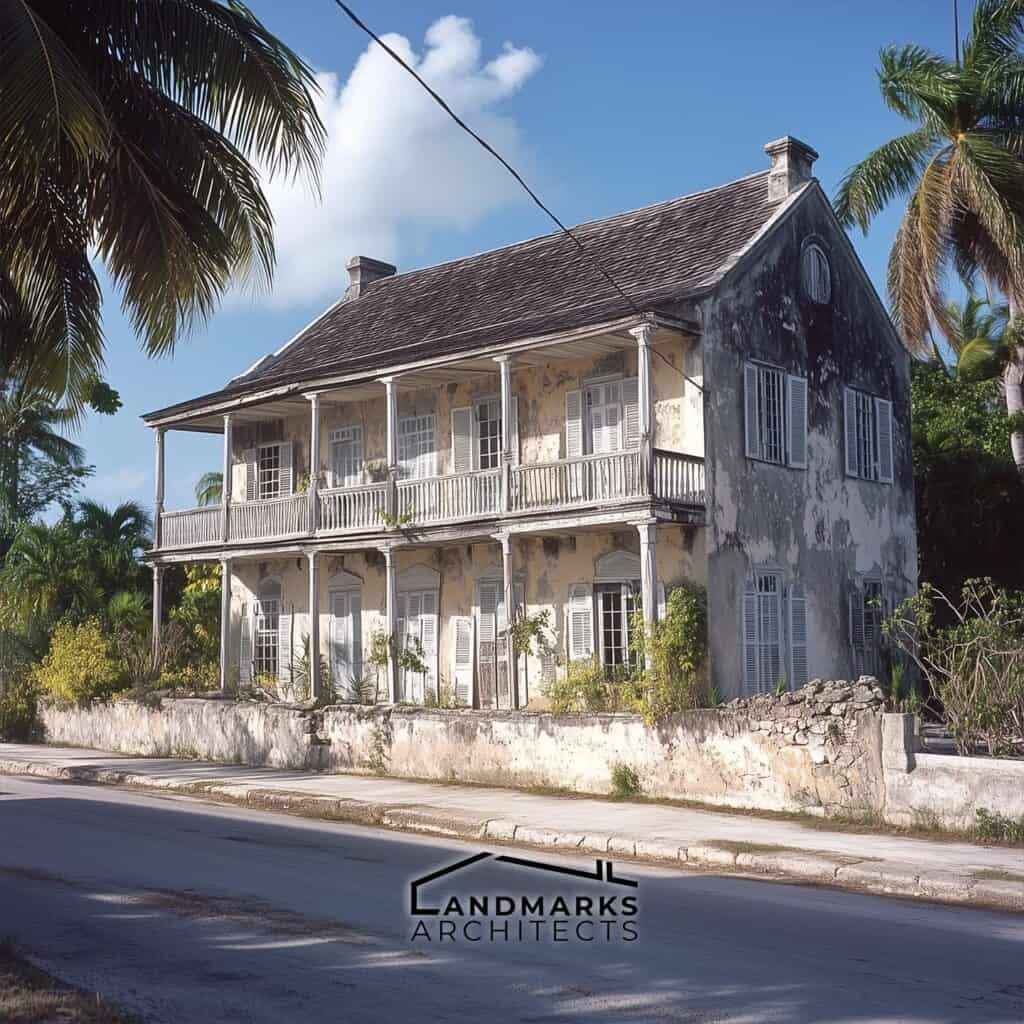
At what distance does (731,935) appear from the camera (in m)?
8.36

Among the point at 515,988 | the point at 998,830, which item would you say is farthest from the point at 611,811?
the point at 515,988

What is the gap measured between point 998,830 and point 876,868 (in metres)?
2.26

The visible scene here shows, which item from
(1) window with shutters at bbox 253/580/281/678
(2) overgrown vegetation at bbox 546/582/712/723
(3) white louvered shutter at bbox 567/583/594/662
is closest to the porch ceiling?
(1) window with shutters at bbox 253/580/281/678

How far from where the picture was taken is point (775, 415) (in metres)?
21.8

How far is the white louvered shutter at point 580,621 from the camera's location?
70.0 feet

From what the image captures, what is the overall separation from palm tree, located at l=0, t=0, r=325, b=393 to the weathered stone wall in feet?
25.9

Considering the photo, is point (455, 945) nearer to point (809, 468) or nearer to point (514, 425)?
point (514, 425)

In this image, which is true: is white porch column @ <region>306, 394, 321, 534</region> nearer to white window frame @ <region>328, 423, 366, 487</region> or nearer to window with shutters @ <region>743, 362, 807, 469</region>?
white window frame @ <region>328, 423, 366, 487</region>

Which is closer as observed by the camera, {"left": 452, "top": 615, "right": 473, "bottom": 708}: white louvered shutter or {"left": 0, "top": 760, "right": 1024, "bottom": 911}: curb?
{"left": 0, "top": 760, "right": 1024, "bottom": 911}: curb

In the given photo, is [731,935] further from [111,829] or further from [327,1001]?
[111,829]

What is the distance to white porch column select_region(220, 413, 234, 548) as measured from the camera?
83.0ft

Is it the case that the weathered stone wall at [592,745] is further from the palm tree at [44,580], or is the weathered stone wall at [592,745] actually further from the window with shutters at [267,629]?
the palm tree at [44,580]

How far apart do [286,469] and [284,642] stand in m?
3.59

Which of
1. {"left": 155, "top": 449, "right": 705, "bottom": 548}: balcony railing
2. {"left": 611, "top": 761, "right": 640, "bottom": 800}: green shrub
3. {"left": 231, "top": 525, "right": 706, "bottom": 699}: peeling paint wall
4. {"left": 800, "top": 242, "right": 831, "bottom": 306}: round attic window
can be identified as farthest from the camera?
{"left": 800, "top": 242, "right": 831, "bottom": 306}: round attic window
